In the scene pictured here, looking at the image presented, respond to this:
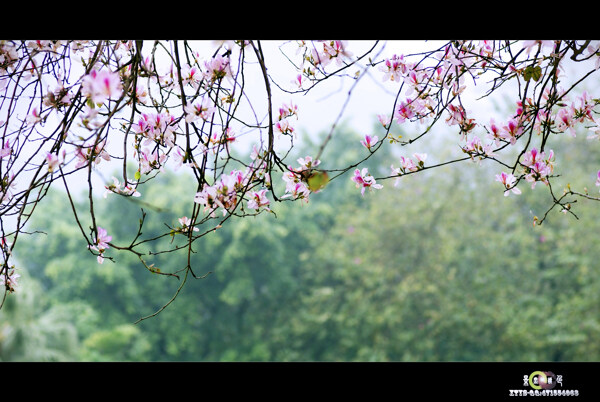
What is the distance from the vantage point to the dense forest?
6.97 m

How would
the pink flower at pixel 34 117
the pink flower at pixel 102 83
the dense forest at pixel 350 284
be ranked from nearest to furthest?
the pink flower at pixel 102 83 < the pink flower at pixel 34 117 < the dense forest at pixel 350 284

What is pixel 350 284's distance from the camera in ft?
28.0

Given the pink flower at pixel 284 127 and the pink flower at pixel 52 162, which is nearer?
the pink flower at pixel 52 162

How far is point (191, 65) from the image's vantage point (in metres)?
1.30

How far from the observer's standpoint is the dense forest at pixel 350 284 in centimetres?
697

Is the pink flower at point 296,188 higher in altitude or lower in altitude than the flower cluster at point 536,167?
lower

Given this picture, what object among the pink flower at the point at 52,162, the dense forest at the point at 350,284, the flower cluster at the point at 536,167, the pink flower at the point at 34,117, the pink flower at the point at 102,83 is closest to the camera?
the pink flower at the point at 102,83

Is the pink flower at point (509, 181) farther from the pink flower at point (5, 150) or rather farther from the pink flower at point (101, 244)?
the pink flower at point (5, 150)

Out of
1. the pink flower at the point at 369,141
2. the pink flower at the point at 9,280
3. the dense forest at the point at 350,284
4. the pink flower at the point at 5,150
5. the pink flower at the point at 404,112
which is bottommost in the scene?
the pink flower at the point at 9,280

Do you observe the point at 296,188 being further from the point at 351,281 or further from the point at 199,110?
the point at 351,281

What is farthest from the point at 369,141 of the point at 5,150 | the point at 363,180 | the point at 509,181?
the point at 5,150

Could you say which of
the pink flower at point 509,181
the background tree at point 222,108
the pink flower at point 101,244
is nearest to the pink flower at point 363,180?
the background tree at point 222,108

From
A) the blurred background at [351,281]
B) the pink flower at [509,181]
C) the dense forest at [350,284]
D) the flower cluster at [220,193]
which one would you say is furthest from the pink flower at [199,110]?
the blurred background at [351,281]

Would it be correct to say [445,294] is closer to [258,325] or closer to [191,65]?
[258,325]
